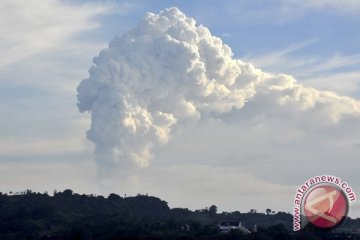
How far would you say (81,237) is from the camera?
159250 mm

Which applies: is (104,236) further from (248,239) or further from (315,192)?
(315,192)

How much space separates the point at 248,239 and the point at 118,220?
59.0 m

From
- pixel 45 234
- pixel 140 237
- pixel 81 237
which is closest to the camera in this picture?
pixel 140 237

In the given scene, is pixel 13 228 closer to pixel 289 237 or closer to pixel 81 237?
pixel 81 237

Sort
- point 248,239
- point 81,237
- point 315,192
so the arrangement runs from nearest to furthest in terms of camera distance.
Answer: point 315,192
point 248,239
point 81,237

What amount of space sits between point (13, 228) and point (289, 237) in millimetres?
80430

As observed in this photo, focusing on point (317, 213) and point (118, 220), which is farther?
point (118, 220)

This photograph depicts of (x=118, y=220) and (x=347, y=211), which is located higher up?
(x=118, y=220)

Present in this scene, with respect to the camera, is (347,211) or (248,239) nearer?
(347,211)

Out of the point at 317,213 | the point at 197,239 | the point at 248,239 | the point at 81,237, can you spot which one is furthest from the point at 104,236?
the point at 317,213

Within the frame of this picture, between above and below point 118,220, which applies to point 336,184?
below

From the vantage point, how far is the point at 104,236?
512ft

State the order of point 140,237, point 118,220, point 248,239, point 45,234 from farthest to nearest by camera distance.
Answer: point 118,220, point 45,234, point 140,237, point 248,239

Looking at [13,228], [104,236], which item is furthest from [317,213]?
[13,228]
